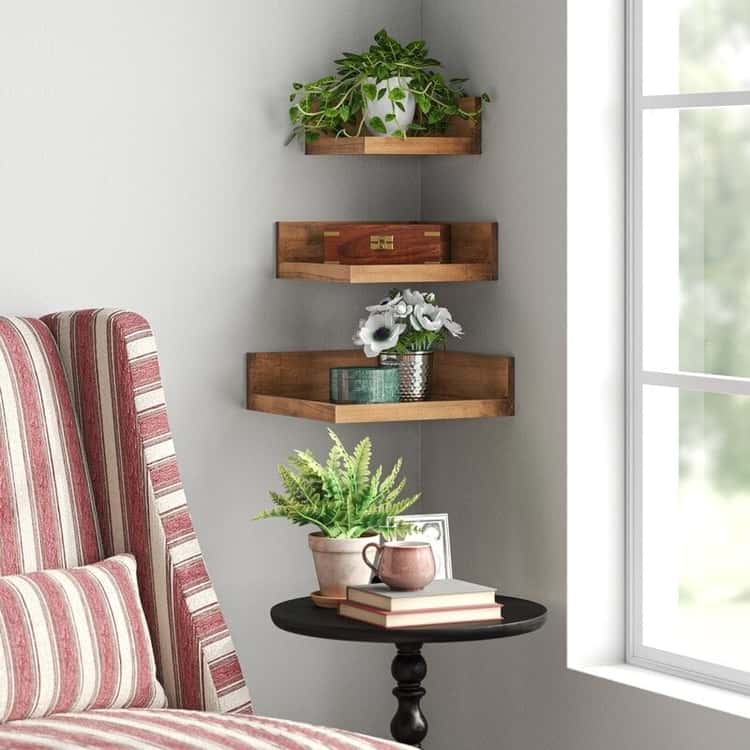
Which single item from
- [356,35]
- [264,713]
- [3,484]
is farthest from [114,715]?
[356,35]

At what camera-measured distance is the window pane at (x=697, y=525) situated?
2.87 m

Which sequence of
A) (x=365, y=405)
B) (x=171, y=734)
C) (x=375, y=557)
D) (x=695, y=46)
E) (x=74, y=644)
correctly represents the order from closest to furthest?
(x=171, y=734)
(x=74, y=644)
(x=375, y=557)
(x=695, y=46)
(x=365, y=405)

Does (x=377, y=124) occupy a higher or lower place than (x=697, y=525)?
higher

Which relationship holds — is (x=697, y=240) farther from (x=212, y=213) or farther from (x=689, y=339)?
(x=212, y=213)

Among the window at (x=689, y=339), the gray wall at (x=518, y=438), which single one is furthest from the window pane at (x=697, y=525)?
the gray wall at (x=518, y=438)

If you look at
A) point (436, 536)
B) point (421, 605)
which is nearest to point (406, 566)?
point (421, 605)

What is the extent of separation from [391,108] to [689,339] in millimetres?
803

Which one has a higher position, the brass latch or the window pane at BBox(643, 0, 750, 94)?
the window pane at BBox(643, 0, 750, 94)

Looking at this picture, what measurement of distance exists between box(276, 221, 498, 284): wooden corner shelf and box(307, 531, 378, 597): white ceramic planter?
56 centimetres

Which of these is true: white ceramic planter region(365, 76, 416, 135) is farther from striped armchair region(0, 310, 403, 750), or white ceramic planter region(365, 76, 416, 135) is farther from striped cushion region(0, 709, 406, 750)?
striped cushion region(0, 709, 406, 750)

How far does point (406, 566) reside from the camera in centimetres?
273

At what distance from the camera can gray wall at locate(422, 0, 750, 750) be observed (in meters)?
3.02

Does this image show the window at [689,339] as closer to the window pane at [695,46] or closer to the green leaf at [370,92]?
the window pane at [695,46]

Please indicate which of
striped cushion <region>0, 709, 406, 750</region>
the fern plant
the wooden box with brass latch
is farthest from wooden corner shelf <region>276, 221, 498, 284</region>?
striped cushion <region>0, 709, 406, 750</region>
